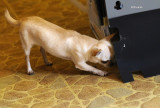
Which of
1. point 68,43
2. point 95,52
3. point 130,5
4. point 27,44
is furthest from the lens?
point 27,44

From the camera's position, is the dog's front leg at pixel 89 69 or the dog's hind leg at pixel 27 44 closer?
the dog's front leg at pixel 89 69

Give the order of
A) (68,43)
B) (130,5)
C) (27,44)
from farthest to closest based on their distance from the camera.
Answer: (27,44), (68,43), (130,5)

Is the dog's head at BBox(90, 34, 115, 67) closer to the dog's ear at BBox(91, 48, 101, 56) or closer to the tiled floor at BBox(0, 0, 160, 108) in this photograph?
the dog's ear at BBox(91, 48, 101, 56)

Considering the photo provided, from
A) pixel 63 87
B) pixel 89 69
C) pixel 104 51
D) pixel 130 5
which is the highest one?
pixel 130 5

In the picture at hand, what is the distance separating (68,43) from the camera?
10.2 feet

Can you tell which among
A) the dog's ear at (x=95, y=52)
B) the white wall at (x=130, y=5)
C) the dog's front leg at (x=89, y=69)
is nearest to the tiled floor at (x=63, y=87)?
the dog's front leg at (x=89, y=69)

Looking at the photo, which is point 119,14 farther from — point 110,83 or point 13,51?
point 13,51

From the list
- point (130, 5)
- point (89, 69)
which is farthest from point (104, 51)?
point (130, 5)

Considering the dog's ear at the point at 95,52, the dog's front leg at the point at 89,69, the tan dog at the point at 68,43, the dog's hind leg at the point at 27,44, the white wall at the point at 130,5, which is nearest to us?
the white wall at the point at 130,5

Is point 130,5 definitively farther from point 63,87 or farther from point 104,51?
point 63,87

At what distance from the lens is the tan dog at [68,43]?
3.03 meters

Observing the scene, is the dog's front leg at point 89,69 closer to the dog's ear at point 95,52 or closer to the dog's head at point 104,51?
the dog's head at point 104,51

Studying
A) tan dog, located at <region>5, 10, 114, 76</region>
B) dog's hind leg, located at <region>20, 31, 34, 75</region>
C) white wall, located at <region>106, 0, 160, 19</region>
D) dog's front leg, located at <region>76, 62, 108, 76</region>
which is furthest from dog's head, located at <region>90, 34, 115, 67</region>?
dog's hind leg, located at <region>20, 31, 34, 75</region>

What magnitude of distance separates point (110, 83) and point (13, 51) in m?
1.62
